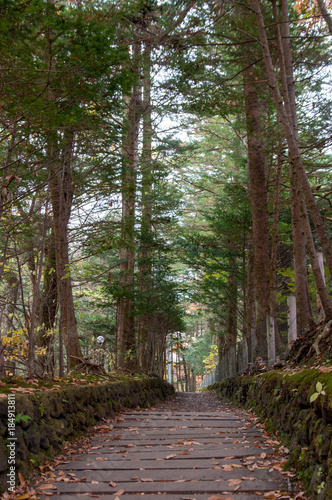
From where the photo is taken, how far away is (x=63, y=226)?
22.1 ft

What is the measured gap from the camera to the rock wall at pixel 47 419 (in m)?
3.25

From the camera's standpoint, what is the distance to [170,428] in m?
5.85

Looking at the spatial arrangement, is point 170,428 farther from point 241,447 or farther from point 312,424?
point 312,424

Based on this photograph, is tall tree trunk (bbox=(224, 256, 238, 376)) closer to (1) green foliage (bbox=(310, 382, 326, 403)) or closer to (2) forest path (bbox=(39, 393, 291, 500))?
(2) forest path (bbox=(39, 393, 291, 500))

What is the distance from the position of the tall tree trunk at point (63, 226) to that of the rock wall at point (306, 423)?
10.2ft

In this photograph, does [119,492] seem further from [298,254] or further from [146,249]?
[146,249]

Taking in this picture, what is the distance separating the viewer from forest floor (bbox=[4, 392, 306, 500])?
3.08 m

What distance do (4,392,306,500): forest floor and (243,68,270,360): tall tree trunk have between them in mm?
4300

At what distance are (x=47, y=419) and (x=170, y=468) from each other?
1.40 meters

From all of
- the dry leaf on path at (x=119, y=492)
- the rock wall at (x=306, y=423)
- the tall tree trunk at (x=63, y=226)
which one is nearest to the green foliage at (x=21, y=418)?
the dry leaf on path at (x=119, y=492)

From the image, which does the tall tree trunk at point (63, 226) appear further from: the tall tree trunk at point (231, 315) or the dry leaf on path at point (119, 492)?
the tall tree trunk at point (231, 315)

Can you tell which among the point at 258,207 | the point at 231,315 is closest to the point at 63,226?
the point at 258,207

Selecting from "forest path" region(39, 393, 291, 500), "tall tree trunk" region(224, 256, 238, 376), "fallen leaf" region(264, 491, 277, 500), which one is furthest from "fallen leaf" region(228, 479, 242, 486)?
"tall tree trunk" region(224, 256, 238, 376)

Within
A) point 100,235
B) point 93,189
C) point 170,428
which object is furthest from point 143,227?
point 170,428
